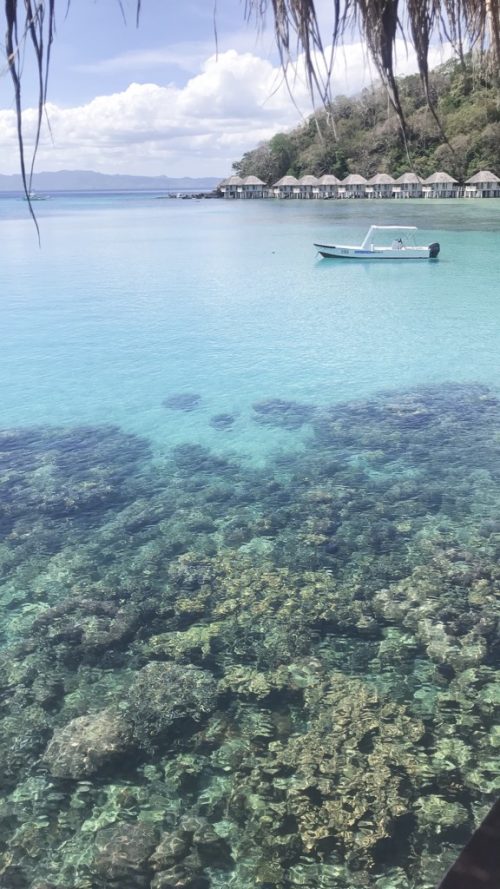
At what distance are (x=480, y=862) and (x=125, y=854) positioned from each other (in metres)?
3.78

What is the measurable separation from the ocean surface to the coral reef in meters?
0.02

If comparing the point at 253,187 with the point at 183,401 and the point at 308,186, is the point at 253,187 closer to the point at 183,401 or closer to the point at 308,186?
the point at 308,186

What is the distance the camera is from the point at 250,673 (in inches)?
213

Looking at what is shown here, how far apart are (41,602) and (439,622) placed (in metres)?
3.96

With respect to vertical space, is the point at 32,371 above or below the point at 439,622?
above

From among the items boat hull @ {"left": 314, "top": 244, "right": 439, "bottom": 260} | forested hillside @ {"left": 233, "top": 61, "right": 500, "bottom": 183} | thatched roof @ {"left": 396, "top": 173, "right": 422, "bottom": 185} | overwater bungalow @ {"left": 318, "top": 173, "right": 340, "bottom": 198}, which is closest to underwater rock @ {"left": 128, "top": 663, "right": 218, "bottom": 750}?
boat hull @ {"left": 314, "top": 244, "right": 439, "bottom": 260}

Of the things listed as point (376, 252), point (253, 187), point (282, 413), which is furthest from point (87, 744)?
point (253, 187)

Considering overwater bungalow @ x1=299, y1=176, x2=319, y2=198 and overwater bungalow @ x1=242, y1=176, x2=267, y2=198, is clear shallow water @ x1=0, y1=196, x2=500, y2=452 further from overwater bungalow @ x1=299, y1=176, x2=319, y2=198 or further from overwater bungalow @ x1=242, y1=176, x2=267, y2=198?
overwater bungalow @ x1=242, y1=176, x2=267, y2=198

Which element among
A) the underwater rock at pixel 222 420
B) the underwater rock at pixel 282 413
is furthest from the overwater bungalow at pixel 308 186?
the underwater rock at pixel 222 420

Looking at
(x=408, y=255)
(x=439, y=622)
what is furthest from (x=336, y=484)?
(x=408, y=255)

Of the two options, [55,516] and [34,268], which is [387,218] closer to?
[34,268]

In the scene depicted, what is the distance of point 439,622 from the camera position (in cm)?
→ 582

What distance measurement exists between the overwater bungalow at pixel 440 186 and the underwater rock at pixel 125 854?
7395cm

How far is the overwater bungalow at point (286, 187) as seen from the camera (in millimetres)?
83938
